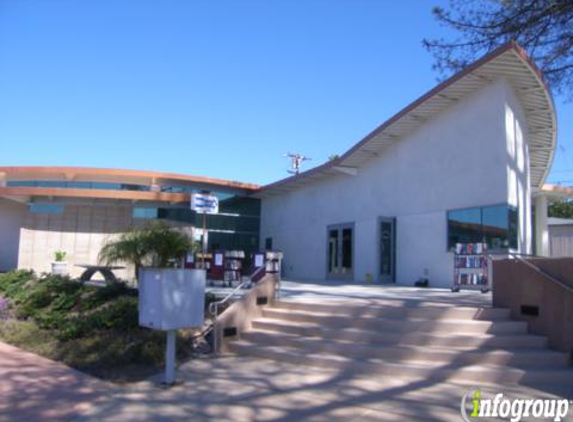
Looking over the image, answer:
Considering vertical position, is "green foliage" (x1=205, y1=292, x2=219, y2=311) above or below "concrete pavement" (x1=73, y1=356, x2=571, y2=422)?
above

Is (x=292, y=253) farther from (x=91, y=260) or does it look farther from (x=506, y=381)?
(x=506, y=381)

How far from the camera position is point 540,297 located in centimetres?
803

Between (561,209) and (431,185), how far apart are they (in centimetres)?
3524

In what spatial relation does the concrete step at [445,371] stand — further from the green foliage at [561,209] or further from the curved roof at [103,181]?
the green foliage at [561,209]

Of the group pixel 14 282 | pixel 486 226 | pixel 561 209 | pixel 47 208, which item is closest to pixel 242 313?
pixel 14 282

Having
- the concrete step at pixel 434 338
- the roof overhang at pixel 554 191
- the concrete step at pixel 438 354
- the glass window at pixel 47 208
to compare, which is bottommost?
the concrete step at pixel 438 354

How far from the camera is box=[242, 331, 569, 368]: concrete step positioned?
7.16 m

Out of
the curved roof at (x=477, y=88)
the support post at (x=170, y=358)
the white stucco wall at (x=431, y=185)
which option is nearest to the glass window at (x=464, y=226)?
the white stucco wall at (x=431, y=185)

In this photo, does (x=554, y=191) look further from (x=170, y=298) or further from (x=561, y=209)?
(x=561, y=209)

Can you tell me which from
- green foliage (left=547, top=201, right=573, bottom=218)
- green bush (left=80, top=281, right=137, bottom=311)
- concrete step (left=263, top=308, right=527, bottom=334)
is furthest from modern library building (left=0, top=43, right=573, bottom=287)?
green foliage (left=547, top=201, right=573, bottom=218)

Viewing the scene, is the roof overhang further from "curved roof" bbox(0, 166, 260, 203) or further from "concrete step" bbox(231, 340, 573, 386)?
"concrete step" bbox(231, 340, 573, 386)

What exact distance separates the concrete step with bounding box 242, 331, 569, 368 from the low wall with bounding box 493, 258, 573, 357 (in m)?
0.36

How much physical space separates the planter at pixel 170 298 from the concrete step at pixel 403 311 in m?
3.06

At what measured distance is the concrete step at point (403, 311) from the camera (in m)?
8.46
